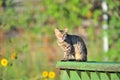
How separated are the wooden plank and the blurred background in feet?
14.2

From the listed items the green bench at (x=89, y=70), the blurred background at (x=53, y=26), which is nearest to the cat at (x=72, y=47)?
the green bench at (x=89, y=70)

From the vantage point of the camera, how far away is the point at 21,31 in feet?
38.2

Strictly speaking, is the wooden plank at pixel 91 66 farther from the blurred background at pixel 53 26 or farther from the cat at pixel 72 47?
the blurred background at pixel 53 26

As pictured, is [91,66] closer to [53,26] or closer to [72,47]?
[72,47]

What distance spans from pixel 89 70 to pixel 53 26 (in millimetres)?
6365

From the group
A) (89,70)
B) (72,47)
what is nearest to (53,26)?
(72,47)

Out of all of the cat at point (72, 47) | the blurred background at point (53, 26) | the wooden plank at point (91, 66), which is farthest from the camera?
the blurred background at point (53, 26)

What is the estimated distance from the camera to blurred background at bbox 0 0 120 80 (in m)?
10.1

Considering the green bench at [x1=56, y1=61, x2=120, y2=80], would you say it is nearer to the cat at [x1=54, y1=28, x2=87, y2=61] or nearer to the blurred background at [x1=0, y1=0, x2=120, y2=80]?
the cat at [x1=54, y1=28, x2=87, y2=61]

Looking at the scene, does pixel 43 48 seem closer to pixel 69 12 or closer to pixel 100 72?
pixel 69 12

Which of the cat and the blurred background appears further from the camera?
the blurred background

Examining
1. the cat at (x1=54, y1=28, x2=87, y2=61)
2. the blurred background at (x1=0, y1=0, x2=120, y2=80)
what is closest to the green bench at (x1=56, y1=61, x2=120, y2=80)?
the cat at (x1=54, y1=28, x2=87, y2=61)

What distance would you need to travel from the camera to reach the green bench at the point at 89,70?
15.5ft

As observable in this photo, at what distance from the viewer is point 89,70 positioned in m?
4.82
